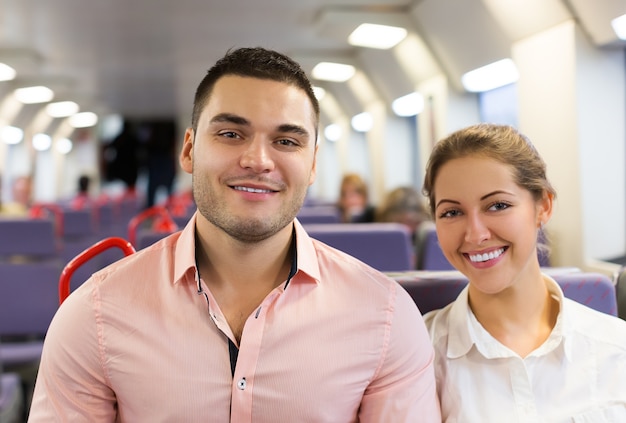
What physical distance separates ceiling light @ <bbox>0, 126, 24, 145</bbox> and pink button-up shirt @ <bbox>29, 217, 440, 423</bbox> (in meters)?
11.2

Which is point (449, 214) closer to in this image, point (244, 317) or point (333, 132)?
point (244, 317)

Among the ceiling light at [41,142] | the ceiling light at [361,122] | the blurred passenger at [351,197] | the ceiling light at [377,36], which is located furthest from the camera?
the ceiling light at [41,142]

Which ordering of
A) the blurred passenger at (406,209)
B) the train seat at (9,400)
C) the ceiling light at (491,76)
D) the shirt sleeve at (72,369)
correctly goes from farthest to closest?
the ceiling light at (491,76), the blurred passenger at (406,209), the train seat at (9,400), the shirt sleeve at (72,369)

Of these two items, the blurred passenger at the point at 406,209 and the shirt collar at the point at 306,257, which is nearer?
the shirt collar at the point at 306,257

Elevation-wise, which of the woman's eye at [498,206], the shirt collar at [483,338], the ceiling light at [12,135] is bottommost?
the shirt collar at [483,338]

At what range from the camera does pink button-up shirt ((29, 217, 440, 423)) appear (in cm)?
137

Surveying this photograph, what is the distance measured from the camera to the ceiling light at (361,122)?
32.1 feet

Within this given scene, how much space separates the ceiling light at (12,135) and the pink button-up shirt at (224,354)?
440 inches

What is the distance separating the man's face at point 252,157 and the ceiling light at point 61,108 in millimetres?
12733

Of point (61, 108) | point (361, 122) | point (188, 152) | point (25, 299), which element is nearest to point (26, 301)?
point (25, 299)

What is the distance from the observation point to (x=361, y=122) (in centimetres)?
1045

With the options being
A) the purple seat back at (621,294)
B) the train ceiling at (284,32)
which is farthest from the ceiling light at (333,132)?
the purple seat back at (621,294)

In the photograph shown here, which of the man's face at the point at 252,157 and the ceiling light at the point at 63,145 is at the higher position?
the ceiling light at the point at 63,145

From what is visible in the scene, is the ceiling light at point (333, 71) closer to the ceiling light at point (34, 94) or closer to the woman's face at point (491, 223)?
the ceiling light at point (34, 94)
